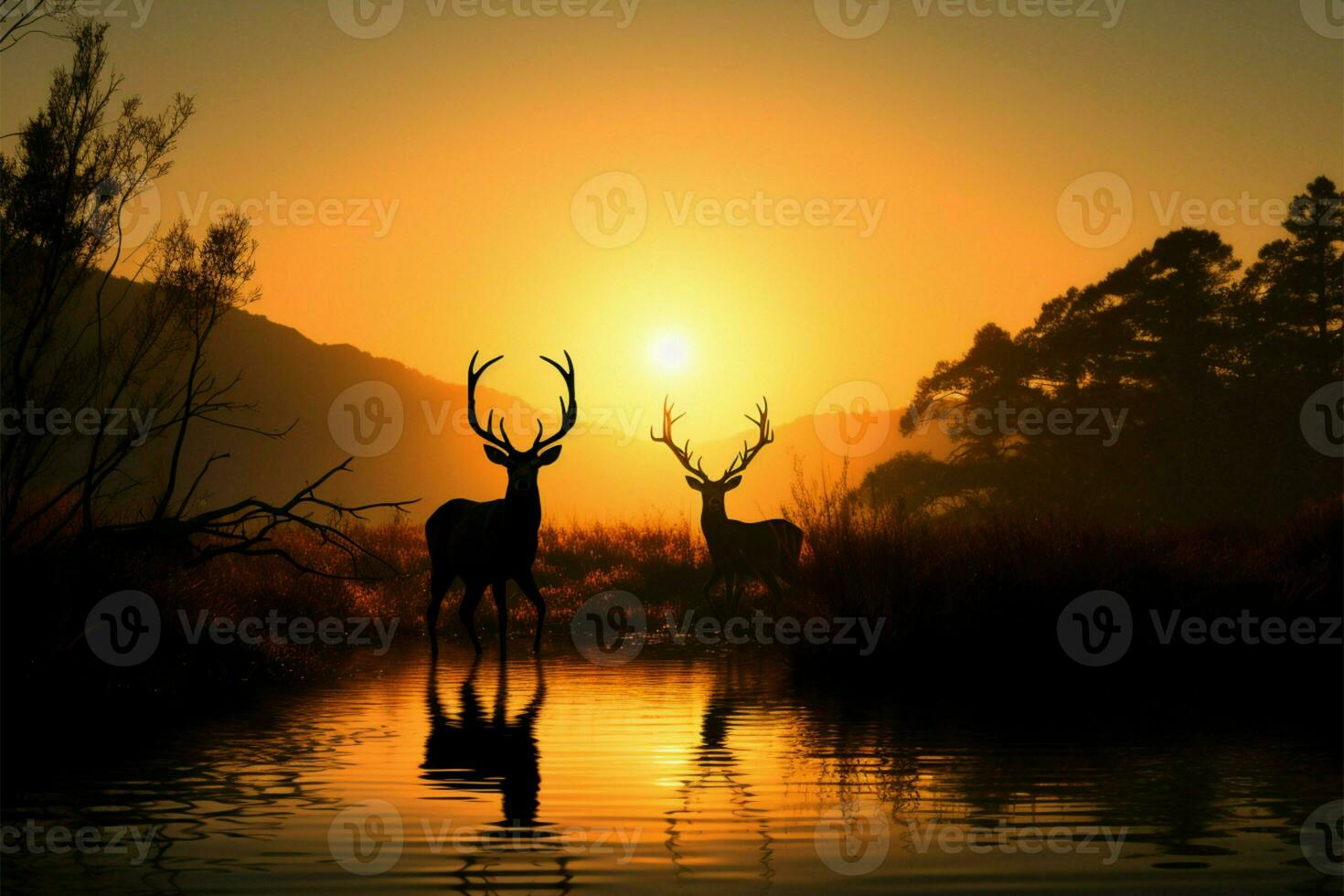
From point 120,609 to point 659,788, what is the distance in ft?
24.4

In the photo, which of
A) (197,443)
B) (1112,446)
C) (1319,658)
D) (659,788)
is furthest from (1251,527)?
(197,443)

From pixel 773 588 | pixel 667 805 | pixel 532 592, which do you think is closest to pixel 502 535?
pixel 532 592

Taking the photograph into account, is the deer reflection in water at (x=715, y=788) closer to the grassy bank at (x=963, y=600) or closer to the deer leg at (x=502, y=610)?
the grassy bank at (x=963, y=600)

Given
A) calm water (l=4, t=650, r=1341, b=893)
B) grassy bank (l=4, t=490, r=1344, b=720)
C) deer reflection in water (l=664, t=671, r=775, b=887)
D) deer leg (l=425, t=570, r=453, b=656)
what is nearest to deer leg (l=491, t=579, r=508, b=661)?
deer leg (l=425, t=570, r=453, b=656)

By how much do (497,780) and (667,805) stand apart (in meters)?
1.40

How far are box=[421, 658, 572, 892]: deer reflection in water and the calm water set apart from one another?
27 mm

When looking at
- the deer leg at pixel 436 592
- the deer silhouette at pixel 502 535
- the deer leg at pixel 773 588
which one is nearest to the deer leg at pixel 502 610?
the deer silhouette at pixel 502 535

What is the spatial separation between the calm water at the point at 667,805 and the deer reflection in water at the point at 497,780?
27mm

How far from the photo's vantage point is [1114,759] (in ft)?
31.9

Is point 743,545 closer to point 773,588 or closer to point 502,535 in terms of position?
point 773,588

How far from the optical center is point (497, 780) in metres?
9.10

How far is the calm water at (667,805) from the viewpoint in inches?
254

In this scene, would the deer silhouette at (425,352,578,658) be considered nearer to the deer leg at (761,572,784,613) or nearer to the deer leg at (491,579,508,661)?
the deer leg at (491,579,508,661)

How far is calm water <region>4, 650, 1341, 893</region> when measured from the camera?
21.2 feet
